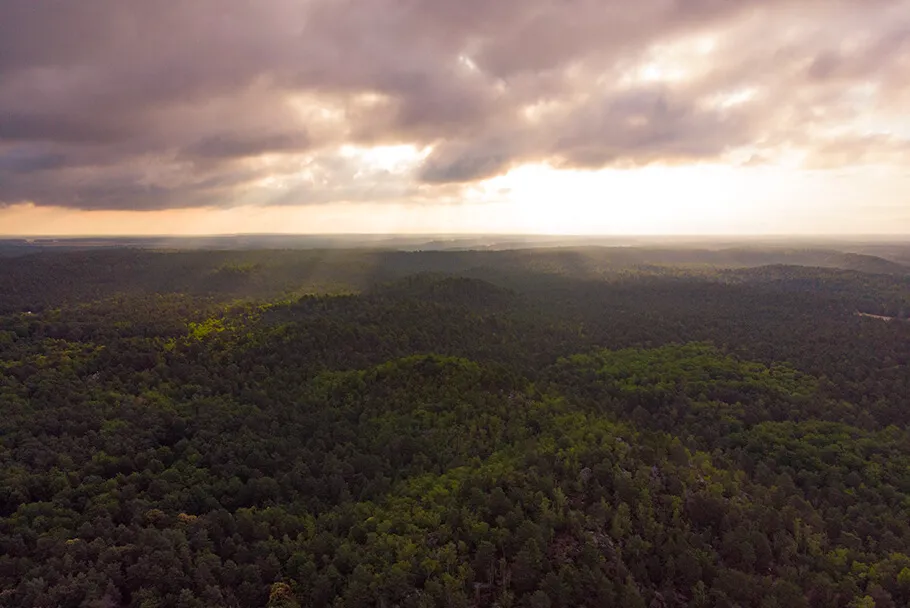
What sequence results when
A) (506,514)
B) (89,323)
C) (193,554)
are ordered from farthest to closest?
(89,323) < (506,514) < (193,554)

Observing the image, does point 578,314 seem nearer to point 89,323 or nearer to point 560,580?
point 560,580

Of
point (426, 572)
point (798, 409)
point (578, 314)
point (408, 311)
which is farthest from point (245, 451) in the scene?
point (578, 314)

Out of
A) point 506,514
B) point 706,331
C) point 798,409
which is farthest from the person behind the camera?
point 706,331

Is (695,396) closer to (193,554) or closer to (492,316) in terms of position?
(492,316)

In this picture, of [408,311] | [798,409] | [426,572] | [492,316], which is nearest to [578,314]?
[492,316]

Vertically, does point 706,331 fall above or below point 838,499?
above

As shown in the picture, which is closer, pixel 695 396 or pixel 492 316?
pixel 695 396
